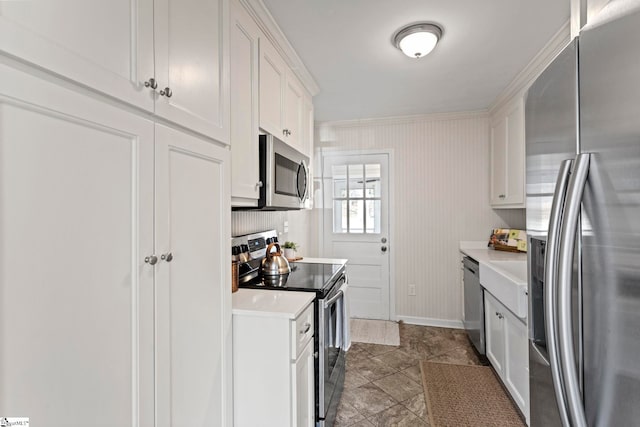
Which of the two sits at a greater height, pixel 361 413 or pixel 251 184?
pixel 251 184

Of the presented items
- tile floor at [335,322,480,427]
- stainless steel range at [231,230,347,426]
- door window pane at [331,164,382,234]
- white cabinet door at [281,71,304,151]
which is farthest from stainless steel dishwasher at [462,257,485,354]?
white cabinet door at [281,71,304,151]

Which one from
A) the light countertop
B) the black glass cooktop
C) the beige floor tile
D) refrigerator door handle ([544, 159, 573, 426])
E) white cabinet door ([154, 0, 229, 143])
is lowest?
the beige floor tile

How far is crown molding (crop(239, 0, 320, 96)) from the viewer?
1.69 m

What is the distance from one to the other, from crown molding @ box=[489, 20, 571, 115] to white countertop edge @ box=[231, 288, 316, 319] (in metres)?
2.25

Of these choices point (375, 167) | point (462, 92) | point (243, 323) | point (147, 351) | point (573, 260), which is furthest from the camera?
point (375, 167)

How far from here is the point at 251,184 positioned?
1.66 metres

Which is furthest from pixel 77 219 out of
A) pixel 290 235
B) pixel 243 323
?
pixel 290 235

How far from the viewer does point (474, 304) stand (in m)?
2.90

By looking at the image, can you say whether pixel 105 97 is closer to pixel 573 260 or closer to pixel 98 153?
pixel 98 153

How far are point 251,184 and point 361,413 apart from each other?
1673mm

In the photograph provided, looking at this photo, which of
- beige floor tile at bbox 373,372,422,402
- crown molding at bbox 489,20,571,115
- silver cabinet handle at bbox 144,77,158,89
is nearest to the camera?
silver cabinet handle at bbox 144,77,158,89

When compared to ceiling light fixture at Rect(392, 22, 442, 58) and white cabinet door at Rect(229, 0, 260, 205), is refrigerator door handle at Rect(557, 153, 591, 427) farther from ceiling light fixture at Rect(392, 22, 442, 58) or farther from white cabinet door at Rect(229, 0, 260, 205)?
ceiling light fixture at Rect(392, 22, 442, 58)

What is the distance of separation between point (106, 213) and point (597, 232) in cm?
103

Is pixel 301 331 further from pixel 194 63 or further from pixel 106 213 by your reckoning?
pixel 194 63
